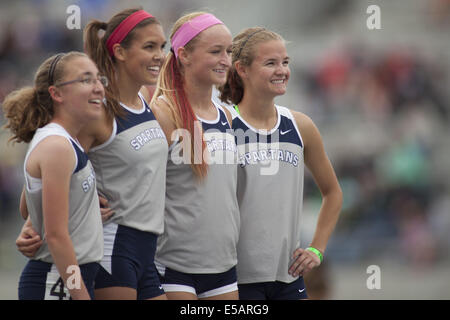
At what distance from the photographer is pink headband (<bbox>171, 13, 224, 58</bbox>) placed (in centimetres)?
453

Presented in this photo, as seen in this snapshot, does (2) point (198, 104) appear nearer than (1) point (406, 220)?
Yes

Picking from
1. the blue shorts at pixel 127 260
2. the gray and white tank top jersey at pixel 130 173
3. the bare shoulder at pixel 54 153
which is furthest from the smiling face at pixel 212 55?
the bare shoulder at pixel 54 153

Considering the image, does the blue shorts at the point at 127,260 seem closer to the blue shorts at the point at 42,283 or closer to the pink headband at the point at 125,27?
the blue shorts at the point at 42,283

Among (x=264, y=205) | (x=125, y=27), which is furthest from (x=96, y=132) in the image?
(x=264, y=205)

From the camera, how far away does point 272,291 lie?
4730 mm

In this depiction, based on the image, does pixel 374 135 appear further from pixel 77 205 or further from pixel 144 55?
pixel 77 205

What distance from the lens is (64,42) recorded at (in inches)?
549

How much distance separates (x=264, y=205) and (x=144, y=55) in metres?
1.12

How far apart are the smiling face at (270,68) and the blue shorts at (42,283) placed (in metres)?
1.62

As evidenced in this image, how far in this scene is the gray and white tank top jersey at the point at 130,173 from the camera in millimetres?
4133
